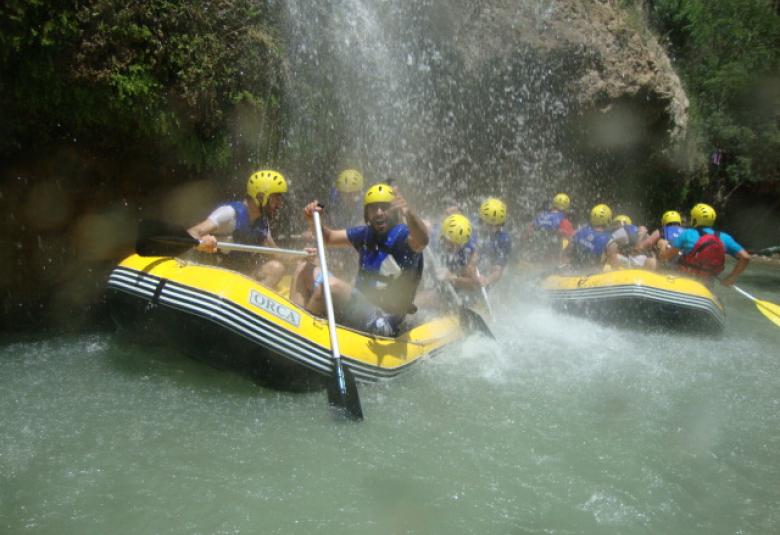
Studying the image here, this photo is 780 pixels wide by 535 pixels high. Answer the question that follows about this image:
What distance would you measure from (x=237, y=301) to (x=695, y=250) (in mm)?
6274

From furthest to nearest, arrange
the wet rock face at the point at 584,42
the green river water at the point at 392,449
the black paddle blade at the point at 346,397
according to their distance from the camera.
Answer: the wet rock face at the point at 584,42 < the black paddle blade at the point at 346,397 < the green river water at the point at 392,449

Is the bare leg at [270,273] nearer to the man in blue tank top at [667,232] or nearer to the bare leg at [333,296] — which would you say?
the bare leg at [333,296]

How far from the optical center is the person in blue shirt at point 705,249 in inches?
311

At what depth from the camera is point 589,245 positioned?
8.88m

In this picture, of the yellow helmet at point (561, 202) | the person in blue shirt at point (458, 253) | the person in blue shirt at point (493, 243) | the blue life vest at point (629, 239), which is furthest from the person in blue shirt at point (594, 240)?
the person in blue shirt at point (458, 253)

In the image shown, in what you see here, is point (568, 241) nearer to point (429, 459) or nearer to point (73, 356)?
point (429, 459)

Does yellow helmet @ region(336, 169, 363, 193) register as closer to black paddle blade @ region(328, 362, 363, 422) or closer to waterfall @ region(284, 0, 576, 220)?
waterfall @ region(284, 0, 576, 220)

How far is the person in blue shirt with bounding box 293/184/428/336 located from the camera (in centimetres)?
519

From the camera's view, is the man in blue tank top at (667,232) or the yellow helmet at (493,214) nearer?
the yellow helmet at (493,214)

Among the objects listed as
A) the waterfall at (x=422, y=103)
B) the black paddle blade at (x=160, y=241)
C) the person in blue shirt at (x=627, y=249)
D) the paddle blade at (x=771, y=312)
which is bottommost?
the paddle blade at (x=771, y=312)

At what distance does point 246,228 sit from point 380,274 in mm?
1388

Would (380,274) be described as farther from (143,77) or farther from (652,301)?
(652,301)

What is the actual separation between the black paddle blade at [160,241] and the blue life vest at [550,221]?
21.8 ft

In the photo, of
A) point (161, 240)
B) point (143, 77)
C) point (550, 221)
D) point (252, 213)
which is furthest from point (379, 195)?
point (550, 221)
